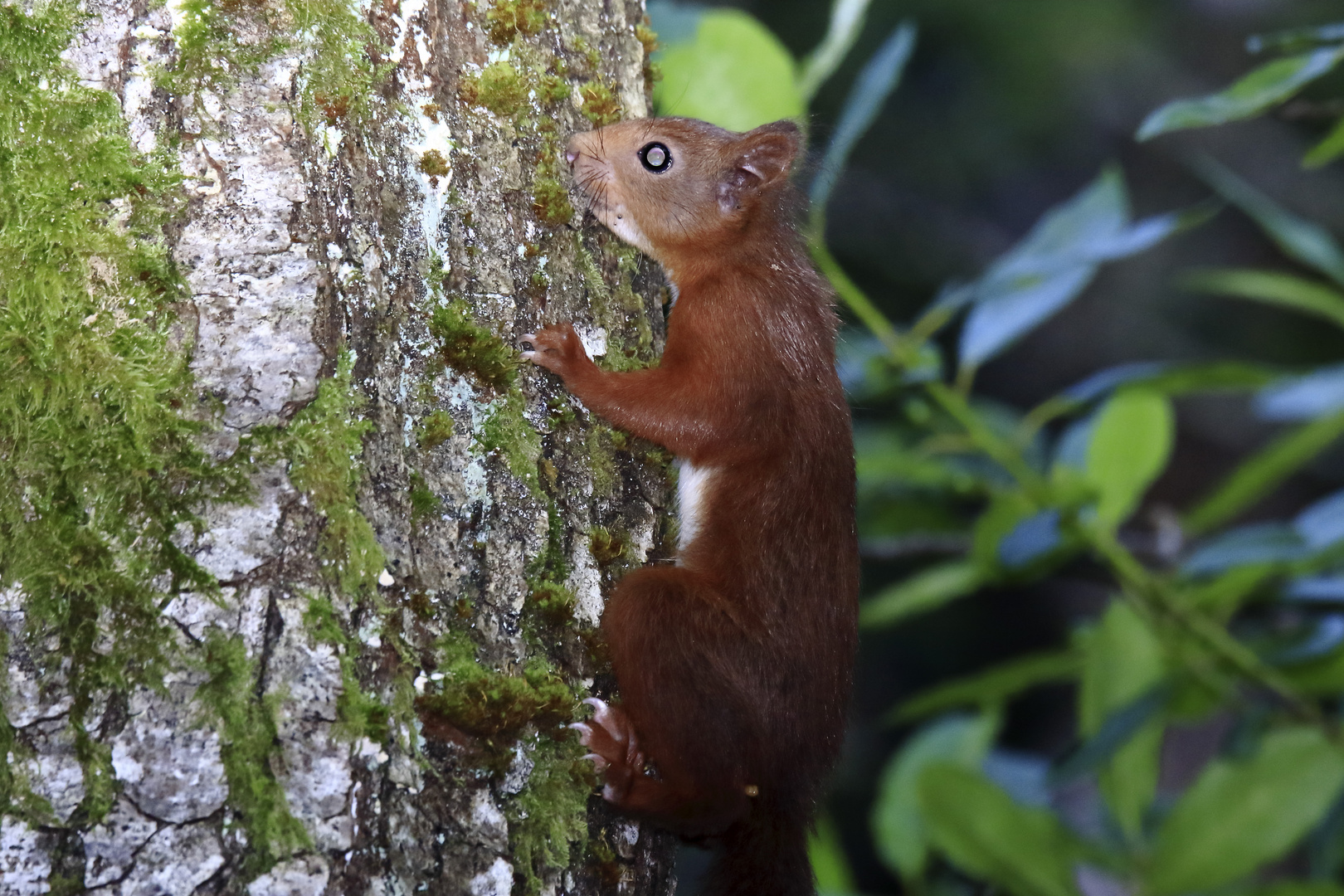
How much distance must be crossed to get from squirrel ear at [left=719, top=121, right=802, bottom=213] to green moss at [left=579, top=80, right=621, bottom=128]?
2.03 feet

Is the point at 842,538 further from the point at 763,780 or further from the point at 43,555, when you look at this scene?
the point at 43,555

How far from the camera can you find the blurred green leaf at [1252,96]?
6.30ft

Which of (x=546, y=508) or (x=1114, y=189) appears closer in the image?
(x=546, y=508)

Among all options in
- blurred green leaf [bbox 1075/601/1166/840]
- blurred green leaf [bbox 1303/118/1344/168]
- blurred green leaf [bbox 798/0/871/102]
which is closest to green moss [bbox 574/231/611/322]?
blurred green leaf [bbox 798/0/871/102]

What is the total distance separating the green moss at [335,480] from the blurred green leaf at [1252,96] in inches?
54.6

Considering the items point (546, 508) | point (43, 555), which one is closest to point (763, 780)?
point (546, 508)

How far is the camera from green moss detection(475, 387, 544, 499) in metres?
1.77

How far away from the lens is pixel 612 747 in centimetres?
181

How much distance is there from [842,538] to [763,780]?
0.51 metres

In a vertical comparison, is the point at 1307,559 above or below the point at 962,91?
below

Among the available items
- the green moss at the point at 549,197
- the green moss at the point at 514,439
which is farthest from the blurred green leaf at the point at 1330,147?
the green moss at the point at 514,439

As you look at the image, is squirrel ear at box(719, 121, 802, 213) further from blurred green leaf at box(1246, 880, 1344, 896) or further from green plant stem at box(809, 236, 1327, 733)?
blurred green leaf at box(1246, 880, 1344, 896)

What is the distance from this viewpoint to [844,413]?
95.0 inches

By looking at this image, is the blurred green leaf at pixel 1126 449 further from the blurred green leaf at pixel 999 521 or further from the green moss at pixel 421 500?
the green moss at pixel 421 500
